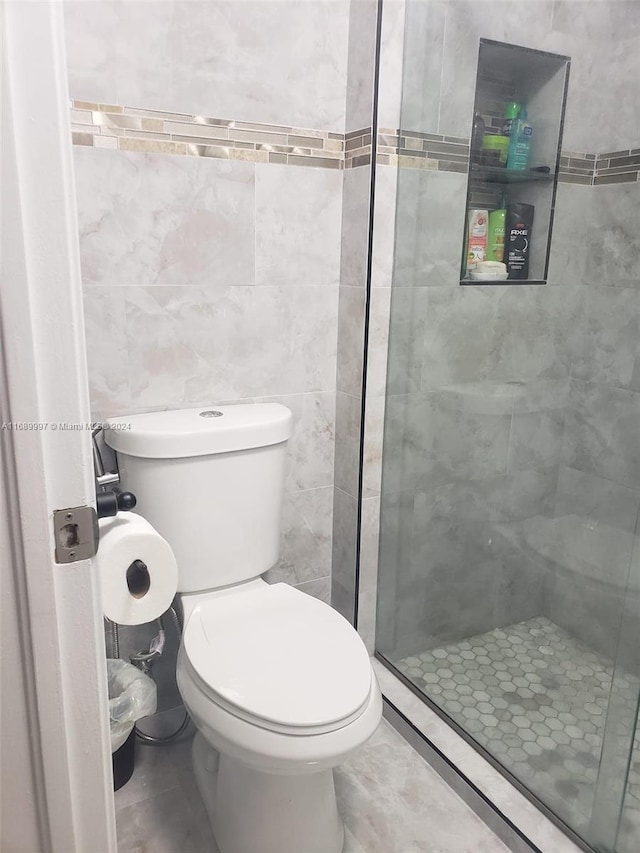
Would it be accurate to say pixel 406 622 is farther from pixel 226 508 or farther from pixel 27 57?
pixel 27 57

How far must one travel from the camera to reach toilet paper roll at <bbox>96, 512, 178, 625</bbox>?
1165mm

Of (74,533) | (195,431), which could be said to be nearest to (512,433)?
(195,431)

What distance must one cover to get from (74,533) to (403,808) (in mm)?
1234

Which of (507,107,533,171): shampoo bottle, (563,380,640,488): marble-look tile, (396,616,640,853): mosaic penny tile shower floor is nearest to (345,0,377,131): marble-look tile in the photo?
(507,107,533,171): shampoo bottle

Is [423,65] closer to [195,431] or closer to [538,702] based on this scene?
[195,431]

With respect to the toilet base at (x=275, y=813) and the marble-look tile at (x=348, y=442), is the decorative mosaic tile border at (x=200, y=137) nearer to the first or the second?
the marble-look tile at (x=348, y=442)

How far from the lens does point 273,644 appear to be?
1324 millimetres

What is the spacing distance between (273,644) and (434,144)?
1.23 meters

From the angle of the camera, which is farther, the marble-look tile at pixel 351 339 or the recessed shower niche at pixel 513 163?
the marble-look tile at pixel 351 339

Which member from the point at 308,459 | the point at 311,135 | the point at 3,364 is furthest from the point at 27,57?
the point at 308,459

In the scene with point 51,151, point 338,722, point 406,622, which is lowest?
point 406,622

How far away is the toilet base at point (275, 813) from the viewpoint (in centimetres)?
128

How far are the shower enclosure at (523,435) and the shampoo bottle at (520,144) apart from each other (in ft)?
0.09

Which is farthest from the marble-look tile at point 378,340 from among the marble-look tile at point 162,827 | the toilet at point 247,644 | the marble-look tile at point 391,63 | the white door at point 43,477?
the white door at point 43,477
